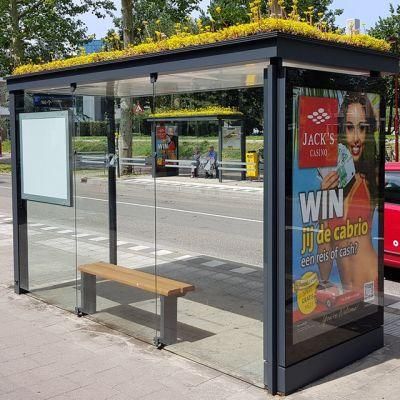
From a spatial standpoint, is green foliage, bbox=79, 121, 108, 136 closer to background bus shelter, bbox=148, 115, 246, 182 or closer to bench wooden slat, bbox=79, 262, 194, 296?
background bus shelter, bbox=148, 115, 246, 182

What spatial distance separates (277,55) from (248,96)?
6.39 ft

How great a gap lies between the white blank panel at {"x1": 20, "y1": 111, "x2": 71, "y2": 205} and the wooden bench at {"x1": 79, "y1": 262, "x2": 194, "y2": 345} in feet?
2.64

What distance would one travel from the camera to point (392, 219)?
23.4 ft

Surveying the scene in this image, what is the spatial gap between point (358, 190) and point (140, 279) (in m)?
2.28

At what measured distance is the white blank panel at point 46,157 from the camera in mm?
5984

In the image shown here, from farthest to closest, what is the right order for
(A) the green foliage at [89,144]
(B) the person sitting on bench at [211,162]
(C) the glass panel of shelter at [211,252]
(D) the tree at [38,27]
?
(D) the tree at [38,27] → (B) the person sitting on bench at [211,162] → (A) the green foliage at [89,144] → (C) the glass panel of shelter at [211,252]

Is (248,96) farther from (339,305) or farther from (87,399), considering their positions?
(87,399)

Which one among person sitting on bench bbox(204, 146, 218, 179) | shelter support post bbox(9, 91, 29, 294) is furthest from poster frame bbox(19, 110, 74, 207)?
person sitting on bench bbox(204, 146, 218, 179)

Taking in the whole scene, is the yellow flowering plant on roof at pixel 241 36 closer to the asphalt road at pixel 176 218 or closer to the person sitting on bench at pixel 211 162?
the asphalt road at pixel 176 218

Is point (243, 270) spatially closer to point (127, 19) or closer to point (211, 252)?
point (211, 252)

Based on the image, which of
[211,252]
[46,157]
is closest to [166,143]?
[46,157]

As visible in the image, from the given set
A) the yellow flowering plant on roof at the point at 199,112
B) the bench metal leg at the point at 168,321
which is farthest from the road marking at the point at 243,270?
the bench metal leg at the point at 168,321

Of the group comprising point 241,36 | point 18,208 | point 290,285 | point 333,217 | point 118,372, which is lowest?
point 118,372

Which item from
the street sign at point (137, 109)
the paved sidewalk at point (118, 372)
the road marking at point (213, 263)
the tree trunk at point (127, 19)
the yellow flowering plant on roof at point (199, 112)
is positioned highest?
the tree trunk at point (127, 19)
